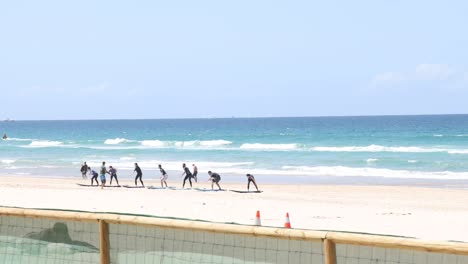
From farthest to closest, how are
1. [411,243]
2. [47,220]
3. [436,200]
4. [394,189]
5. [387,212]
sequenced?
[394,189] < [436,200] < [387,212] < [47,220] < [411,243]

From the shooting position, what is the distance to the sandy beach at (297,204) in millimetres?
19344

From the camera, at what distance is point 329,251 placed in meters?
4.75

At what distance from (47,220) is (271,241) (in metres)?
1.90

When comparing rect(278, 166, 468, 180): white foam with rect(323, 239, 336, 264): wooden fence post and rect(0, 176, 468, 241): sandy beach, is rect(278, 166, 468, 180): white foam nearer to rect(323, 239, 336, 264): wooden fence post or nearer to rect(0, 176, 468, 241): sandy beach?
rect(0, 176, 468, 241): sandy beach

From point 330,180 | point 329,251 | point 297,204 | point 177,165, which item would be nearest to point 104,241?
point 329,251

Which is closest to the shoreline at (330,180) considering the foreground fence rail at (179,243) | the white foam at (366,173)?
the white foam at (366,173)

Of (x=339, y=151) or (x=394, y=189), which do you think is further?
(x=339, y=151)

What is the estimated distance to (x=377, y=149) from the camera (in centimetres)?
6412

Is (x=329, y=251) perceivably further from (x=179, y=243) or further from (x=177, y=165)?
(x=177, y=165)

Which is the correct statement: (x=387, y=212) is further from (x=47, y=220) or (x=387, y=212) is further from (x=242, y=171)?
(x=242, y=171)

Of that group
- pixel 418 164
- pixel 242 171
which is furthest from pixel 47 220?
pixel 418 164

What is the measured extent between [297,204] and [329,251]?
20.0 metres

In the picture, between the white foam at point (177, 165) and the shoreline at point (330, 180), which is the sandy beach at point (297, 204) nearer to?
the shoreline at point (330, 180)

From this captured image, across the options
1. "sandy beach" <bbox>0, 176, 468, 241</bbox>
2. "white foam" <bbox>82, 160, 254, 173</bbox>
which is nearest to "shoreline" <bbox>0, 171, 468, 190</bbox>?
"sandy beach" <bbox>0, 176, 468, 241</bbox>
